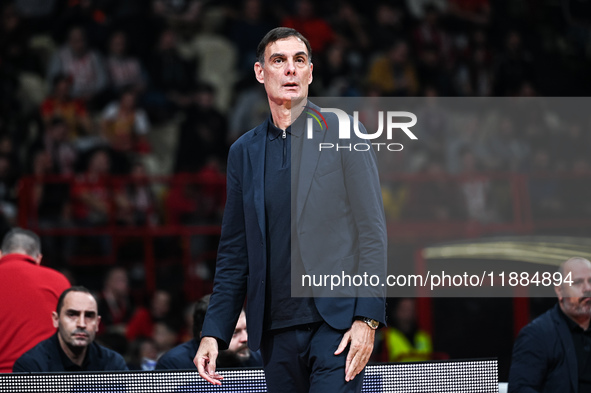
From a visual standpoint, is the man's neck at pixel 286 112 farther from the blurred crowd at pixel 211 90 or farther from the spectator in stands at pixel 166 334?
the spectator in stands at pixel 166 334

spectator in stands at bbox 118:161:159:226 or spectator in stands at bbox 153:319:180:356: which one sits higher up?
spectator in stands at bbox 118:161:159:226

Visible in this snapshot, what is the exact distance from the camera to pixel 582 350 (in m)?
4.88

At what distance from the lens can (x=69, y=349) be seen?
477 centimetres

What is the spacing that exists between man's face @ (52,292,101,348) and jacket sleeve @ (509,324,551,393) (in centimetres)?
227

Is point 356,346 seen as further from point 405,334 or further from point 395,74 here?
point 395,74

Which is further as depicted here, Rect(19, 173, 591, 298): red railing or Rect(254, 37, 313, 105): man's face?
Rect(19, 173, 591, 298): red railing

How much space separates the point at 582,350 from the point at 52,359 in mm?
2850

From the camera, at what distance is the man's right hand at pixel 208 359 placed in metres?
2.88

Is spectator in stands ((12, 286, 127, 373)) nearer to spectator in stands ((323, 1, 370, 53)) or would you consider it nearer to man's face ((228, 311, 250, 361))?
man's face ((228, 311, 250, 361))

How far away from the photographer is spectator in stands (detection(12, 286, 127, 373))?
4.68 meters

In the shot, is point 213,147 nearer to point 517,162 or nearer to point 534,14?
point 517,162

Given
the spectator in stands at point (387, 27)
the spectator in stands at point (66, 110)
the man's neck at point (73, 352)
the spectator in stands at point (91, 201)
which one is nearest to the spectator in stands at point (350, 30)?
the spectator in stands at point (387, 27)

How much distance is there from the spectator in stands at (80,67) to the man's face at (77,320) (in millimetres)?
5128

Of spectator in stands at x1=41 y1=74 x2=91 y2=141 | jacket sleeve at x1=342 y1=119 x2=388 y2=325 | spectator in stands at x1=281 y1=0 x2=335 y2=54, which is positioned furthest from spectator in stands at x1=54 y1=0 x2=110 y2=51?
jacket sleeve at x1=342 y1=119 x2=388 y2=325
